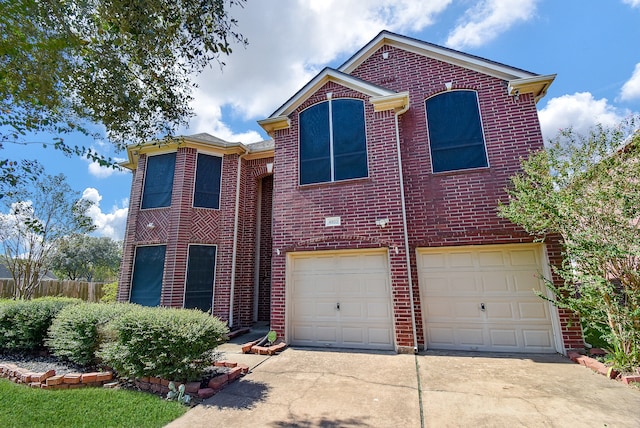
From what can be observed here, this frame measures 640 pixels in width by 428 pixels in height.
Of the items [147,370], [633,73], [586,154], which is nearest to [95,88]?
[147,370]

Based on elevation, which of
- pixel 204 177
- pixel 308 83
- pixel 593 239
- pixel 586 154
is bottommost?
pixel 593 239

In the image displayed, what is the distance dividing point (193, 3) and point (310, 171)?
4.48 metres

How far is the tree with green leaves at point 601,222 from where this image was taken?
4781 millimetres

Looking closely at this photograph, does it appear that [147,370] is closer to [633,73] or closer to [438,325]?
[438,325]

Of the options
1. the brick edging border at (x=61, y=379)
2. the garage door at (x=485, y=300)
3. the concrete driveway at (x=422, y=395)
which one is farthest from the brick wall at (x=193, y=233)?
the garage door at (x=485, y=300)

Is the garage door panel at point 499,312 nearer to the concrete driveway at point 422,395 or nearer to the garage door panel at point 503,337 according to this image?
the garage door panel at point 503,337

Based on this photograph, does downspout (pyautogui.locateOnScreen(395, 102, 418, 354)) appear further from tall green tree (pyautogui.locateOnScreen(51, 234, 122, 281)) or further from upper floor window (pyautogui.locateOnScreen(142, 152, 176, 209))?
tall green tree (pyautogui.locateOnScreen(51, 234, 122, 281))

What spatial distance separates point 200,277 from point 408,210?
7025 mm

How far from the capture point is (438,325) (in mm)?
6953

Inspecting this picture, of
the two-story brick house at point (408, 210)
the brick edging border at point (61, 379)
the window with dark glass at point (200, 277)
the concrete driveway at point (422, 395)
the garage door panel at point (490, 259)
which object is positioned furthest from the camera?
the window with dark glass at point (200, 277)

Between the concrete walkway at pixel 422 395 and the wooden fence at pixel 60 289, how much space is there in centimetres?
1491

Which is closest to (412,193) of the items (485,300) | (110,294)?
(485,300)

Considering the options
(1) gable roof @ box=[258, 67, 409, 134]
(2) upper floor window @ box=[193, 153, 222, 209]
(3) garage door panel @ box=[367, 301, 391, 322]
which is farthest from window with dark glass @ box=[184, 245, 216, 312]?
(3) garage door panel @ box=[367, 301, 391, 322]

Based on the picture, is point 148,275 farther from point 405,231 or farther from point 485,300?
point 485,300
